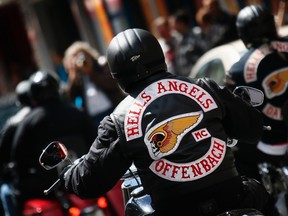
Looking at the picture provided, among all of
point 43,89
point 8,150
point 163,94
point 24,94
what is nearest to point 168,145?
point 163,94

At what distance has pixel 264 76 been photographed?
5648mm

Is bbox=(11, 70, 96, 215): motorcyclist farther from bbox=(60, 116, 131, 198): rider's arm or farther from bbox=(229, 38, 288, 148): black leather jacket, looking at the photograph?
bbox=(60, 116, 131, 198): rider's arm

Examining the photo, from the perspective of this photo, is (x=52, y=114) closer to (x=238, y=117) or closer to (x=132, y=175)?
(x=132, y=175)

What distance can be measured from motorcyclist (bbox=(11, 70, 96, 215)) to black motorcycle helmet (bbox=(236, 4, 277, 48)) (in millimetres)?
1689

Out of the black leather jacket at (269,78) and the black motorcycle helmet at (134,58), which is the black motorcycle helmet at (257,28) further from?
the black motorcycle helmet at (134,58)

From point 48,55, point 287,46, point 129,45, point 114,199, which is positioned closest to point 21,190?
point 114,199

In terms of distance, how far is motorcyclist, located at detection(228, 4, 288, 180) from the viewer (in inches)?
223

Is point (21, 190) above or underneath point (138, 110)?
underneath

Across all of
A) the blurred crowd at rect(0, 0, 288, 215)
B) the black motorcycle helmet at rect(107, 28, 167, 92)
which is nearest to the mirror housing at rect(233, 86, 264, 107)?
the black motorcycle helmet at rect(107, 28, 167, 92)

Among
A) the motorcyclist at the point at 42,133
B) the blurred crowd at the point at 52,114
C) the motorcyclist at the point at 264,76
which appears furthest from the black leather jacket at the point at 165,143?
the motorcyclist at the point at 42,133

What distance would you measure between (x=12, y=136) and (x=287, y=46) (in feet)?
8.59

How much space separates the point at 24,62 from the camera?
22.9 metres

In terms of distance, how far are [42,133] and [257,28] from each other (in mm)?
2002

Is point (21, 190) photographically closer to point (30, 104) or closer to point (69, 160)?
point (30, 104)
